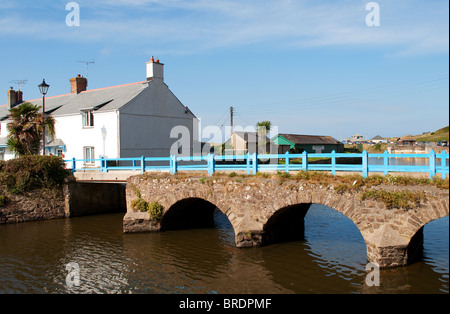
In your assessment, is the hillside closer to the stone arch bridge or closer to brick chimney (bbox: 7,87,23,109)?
the stone arch bridge

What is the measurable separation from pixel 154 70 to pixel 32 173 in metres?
11.4

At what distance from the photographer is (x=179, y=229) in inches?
802

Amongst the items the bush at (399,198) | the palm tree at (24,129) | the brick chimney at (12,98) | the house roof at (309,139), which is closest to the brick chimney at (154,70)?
the palm tree at (24,129)

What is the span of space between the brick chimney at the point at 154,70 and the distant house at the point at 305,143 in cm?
2893

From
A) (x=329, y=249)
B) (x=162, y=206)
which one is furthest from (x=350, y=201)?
(x=162, y=206)

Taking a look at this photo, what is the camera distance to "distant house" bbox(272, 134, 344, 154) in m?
56.2

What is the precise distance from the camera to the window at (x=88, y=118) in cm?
2849

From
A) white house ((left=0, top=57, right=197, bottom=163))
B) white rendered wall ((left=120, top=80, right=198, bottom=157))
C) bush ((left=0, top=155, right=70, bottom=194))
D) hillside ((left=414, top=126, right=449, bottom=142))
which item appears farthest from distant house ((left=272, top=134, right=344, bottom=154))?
bush ((left=0, top=155, right=70, bottom=194))

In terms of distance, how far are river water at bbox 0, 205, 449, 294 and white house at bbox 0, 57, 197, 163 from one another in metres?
8.62

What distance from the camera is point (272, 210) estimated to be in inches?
608

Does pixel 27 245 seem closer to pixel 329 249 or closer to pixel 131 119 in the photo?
pixel 131 119

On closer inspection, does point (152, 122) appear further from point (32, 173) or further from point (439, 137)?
point (439, 137)

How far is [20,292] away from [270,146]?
44535mm

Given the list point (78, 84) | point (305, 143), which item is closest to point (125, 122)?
point (78, 84)
